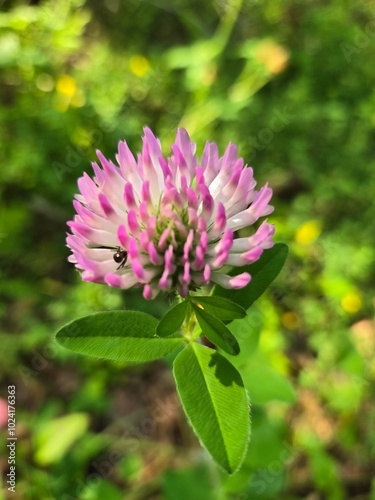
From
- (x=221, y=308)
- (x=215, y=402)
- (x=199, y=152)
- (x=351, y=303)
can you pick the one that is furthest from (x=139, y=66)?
(x=215, y=402)

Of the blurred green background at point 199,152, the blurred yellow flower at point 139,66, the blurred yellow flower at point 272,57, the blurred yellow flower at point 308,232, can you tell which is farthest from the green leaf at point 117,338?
the blurred yellow flower at point 139,66

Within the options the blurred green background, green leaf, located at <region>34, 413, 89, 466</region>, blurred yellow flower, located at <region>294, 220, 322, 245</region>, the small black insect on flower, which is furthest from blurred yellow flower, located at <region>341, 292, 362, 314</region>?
the small black insect on flower

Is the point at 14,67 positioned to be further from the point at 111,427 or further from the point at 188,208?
the point at 188,208

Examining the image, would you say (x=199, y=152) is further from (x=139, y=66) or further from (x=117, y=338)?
(x=117, y=338)

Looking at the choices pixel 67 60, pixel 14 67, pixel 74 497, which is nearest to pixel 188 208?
pixel 74 497

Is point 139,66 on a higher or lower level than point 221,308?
lower

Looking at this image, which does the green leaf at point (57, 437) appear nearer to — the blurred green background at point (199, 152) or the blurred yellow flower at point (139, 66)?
the blurred green background at point (199, 152)
